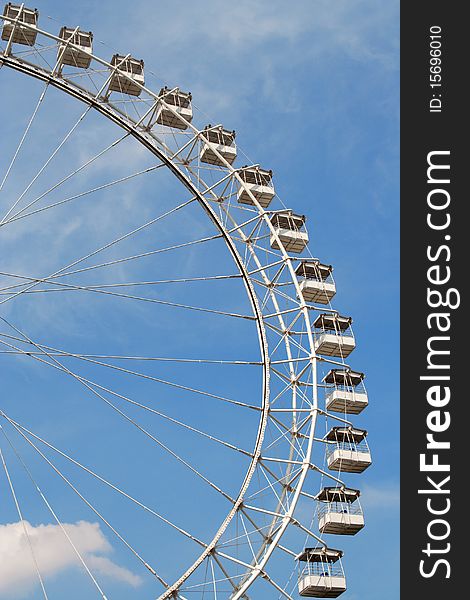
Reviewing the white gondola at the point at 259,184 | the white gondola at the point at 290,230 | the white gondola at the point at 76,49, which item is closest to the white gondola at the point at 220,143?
the white gondola at the point at 259,184

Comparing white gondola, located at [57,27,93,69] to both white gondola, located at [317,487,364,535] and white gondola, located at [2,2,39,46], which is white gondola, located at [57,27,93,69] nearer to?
white gondola, located at [2,2,39,46]

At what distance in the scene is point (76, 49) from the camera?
28.0 metres

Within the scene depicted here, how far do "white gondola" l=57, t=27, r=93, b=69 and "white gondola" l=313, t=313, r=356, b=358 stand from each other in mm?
10387

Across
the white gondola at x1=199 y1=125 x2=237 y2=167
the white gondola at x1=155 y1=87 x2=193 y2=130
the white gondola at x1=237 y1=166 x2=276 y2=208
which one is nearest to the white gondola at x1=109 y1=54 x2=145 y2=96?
the white gondola at x1=155 y1=87 x2=193 y2=130

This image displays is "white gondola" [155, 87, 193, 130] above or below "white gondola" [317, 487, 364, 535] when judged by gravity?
above

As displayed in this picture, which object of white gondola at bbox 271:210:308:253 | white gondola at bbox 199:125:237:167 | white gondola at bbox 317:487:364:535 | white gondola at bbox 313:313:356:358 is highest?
white gondola at bbox 199:125:237:167

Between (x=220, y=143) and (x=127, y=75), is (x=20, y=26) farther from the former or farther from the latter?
(x=220, y=143)

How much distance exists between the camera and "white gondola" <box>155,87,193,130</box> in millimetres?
28656

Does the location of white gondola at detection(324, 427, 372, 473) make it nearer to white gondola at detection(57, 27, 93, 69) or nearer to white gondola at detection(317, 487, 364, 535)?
white gondola at detection(317, 487, 364, 535)

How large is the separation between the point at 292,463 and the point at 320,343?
4509mm

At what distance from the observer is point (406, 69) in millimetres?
25000

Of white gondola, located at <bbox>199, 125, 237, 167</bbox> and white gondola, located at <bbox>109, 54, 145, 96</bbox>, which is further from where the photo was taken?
white gondola, located at <bbox>199, 125, 237, 167</bbox>

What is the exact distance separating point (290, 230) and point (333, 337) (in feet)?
12.5

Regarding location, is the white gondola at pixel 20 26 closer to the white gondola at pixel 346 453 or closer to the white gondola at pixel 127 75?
the white gondola at pixel 127 75
